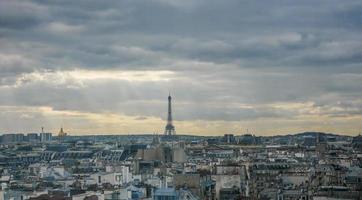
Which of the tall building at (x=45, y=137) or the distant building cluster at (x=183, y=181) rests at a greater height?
the tall building at (x=45, y=137)

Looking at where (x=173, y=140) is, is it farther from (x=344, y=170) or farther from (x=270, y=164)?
(x=344, y=170)

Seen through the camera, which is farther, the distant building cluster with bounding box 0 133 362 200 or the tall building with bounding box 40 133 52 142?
the tall building with bounding box 40 133 52 142

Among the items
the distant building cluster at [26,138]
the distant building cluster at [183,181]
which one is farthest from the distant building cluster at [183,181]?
the distant building cluster at [26,138]

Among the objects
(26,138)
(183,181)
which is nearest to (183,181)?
(183,181)

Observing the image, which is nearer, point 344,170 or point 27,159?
point 344,170

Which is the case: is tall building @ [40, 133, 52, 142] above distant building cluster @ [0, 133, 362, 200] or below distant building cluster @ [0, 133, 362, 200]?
above

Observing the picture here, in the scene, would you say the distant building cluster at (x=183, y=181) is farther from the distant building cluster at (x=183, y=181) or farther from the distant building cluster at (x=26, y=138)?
the distant building cluster at (x=26, y=138)

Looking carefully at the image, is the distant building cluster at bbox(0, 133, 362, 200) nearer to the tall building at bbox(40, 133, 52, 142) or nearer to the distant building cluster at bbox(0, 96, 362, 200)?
the distant building cluster at bbox(0, 96, 362, 200)

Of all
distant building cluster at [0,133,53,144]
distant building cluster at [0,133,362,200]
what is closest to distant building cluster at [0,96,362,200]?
distant building cluster at [0,133,362,200]

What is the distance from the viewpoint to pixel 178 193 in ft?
127

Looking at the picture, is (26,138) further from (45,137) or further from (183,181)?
(183,181)

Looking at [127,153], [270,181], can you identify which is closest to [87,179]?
[270,181]

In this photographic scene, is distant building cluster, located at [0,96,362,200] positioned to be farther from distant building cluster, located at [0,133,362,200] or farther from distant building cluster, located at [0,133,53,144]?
distant building cluster, located at [0,133,53,144]

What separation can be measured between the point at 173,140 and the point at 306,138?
79.7ft
